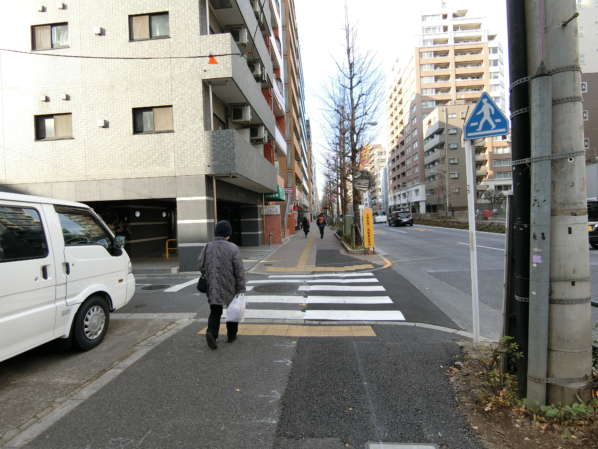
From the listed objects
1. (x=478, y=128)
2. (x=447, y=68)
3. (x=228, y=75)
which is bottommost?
(x=478, y=128)

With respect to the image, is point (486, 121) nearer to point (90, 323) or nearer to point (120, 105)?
point (90, 323)

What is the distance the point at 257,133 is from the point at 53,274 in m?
14.5

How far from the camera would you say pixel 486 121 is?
13.2ft

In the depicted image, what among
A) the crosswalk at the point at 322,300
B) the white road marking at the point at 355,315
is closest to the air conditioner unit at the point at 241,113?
the crosswalk at the point at 322,300

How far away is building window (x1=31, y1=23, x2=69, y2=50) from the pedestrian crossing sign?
46.6 feet

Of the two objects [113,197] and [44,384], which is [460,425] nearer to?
[44,384]

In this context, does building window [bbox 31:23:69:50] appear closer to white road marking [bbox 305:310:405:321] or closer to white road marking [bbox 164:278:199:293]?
white road marking [bbox 164:278:199:293]

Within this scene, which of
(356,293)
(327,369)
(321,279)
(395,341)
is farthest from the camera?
(321,279)

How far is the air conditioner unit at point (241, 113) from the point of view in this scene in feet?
47.6

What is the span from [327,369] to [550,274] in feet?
7.63

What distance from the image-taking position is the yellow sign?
13.9 metres

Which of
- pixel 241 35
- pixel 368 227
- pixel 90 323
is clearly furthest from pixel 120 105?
pixel 368 227

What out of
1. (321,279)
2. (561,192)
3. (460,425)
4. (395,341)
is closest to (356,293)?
(321,279)

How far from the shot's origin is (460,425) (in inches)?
105
